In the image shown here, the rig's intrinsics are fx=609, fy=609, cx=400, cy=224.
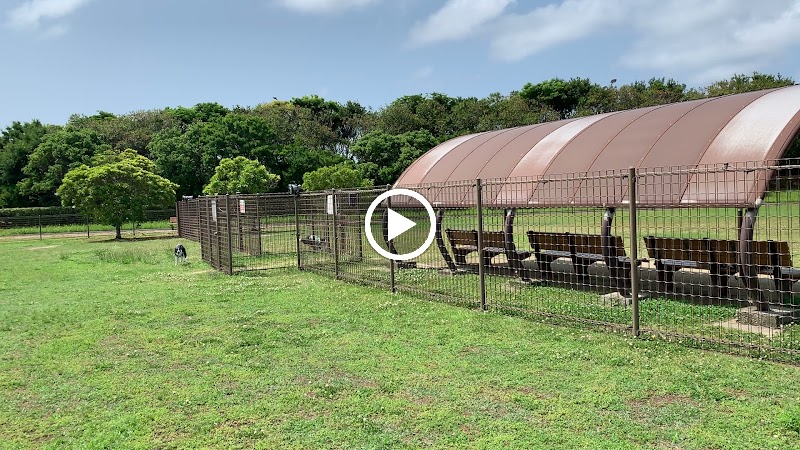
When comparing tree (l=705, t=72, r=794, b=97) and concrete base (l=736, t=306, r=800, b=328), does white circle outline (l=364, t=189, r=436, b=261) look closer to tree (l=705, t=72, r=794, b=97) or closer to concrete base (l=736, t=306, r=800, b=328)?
concrete base (l=736, t=306, r=800, b=328)

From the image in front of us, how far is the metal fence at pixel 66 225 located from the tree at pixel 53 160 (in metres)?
6.05

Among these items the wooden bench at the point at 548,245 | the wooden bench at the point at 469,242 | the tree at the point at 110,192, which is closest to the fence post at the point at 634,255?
the wooden bench at the point at 548,245

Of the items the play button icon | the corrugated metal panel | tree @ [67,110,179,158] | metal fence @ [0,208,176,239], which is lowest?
metal fence @ [0,208,176,239]

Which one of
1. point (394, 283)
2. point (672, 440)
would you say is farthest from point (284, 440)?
point (394, 283)

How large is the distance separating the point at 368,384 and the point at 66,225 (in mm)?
40074

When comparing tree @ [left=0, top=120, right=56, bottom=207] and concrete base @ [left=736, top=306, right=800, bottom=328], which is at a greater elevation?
tree @ [left=0, top=120, right=56, bottom=207]

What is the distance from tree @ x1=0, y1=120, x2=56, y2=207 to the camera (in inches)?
1959

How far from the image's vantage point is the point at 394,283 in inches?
415

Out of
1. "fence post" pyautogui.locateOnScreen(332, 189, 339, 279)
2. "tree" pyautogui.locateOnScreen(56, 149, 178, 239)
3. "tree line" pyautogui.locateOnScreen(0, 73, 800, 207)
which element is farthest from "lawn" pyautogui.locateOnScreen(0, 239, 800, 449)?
"tree line" pyautogui.locateOnScreen(0, 73, 800, 207)

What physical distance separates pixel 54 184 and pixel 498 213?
4613cm

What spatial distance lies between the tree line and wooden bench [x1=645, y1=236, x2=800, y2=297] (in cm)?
3099

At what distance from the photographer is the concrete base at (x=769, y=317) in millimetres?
6906

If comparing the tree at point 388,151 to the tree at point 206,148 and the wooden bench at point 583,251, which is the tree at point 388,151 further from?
the wooden bench at point 583,251

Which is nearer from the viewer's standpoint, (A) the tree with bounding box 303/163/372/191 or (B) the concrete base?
(B) the concrete base
